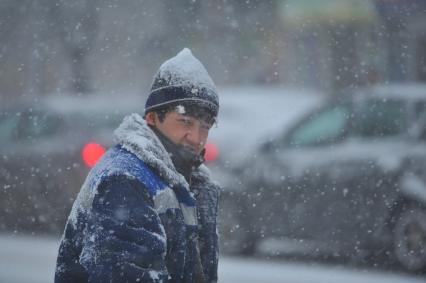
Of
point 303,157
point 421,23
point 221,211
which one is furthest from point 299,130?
point 421,23

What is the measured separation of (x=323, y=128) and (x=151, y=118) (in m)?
5.74

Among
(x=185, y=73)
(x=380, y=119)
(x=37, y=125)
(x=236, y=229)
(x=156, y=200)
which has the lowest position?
(x=156, y=200)

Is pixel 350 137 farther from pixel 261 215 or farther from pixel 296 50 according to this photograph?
pixel 296 50

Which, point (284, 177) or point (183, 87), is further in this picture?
point (284, 177)

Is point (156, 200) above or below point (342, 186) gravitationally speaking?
below

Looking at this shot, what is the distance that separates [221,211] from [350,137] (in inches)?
51.7

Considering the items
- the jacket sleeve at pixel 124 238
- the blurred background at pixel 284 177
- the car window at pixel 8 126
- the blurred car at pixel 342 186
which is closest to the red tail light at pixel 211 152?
the blurred background at pixel 284 177

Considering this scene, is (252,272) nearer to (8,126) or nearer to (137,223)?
(8,126)

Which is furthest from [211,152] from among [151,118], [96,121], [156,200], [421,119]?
[156,200]

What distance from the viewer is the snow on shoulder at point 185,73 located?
2857 millimetres

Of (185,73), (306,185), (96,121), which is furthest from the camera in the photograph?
(96,121)

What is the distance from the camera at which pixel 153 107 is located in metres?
2.87

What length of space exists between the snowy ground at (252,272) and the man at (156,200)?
455 centimetres

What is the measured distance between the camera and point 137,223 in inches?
100
